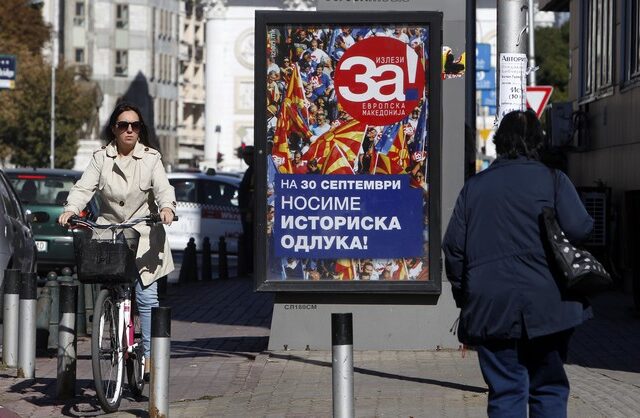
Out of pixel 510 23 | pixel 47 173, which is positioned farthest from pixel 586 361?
pixel 47 173

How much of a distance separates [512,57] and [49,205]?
12390 millimetres

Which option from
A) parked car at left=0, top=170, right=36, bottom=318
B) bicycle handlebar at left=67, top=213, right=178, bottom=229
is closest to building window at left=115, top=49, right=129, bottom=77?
parked car at left=0, top=170, right=36, bottom=318

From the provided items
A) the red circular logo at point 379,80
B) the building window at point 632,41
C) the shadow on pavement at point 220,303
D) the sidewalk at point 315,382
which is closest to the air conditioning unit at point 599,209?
the building window at point 632,41

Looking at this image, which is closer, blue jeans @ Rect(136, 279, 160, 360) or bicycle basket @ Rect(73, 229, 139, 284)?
bicycle basket @ Rect(73, 229, 139, 284)

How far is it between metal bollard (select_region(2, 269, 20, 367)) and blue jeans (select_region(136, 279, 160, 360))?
6.60ft

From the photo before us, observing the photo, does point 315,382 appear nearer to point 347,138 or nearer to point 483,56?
point 347,138

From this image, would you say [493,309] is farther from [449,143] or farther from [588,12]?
[588,12]

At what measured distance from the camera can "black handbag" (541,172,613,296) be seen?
22.8 ft

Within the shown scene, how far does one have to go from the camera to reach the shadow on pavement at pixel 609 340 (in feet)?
39.9

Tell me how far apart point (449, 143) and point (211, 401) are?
10.8 ft

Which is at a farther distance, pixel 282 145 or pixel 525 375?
pixel 282 145

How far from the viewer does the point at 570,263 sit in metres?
6.96

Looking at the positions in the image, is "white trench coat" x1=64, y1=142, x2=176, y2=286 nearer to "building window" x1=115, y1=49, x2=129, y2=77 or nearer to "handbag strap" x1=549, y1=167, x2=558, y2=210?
"handbag strap" x1=549, y1=167, x2=558, y2=210

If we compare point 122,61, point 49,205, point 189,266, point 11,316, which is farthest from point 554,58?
point 11,316
